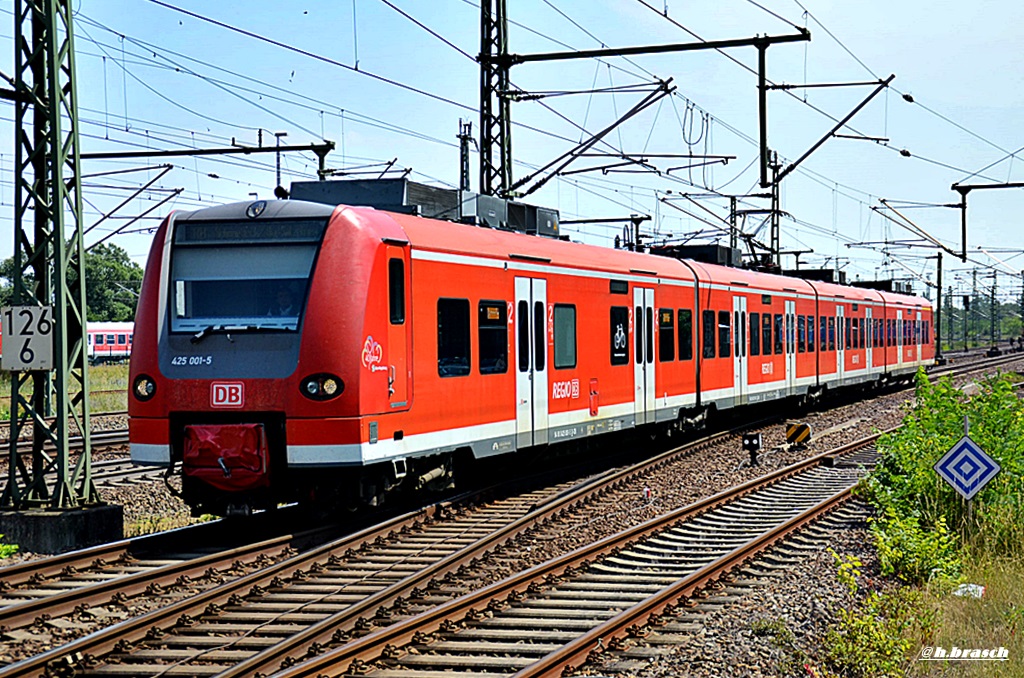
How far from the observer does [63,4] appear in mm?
12125

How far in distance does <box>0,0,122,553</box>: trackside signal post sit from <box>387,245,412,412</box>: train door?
303 cm

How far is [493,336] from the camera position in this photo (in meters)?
14.1

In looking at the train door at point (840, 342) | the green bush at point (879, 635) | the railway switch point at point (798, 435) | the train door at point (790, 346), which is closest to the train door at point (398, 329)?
the green bush at point (879, 635)

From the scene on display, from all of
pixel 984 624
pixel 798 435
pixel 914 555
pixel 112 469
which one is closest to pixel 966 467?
pixel 914 555

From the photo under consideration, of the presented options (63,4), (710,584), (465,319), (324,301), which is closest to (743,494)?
(465,319)

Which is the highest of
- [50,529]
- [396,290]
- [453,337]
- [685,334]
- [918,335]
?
[396,290]

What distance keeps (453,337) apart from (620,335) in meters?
5.27

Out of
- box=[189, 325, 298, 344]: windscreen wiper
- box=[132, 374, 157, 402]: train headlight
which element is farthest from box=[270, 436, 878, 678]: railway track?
box=[132, 374, 157, 402]: train headlight

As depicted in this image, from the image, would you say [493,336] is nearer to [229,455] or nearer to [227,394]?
[227,394]

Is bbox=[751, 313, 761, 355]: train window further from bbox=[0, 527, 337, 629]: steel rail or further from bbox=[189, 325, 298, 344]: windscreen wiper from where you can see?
bbox=[189, 325, 298, 344]: windscreen wiper

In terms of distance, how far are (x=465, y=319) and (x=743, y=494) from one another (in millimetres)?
4437

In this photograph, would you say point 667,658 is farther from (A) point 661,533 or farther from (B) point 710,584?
(A) point 661,533

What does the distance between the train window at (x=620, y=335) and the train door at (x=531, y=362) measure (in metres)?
2.48

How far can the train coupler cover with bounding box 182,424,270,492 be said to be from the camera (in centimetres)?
1125
